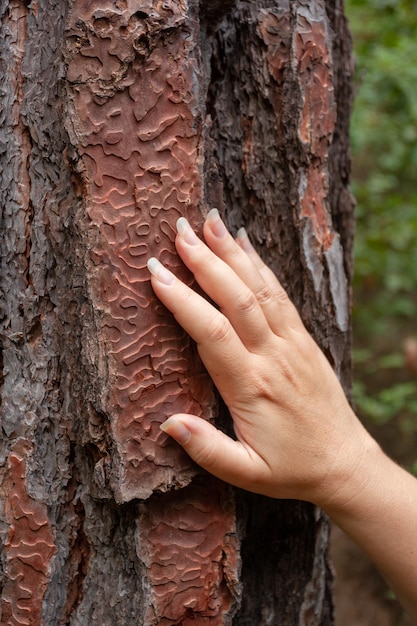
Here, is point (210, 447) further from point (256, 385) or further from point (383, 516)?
point (383, 516)

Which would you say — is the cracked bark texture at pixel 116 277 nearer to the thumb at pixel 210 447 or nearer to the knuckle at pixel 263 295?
the thumb at pixel 210 447

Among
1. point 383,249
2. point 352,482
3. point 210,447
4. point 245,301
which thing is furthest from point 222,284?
point 383,249

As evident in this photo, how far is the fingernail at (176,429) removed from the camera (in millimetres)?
1143

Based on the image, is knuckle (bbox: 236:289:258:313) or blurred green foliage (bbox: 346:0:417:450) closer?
knuckle (bbox: 236:289:258:313)

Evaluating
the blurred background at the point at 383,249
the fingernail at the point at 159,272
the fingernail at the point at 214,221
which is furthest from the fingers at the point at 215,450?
the blurred background at the point at 383,249

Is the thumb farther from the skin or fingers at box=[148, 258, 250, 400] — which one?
fingers at box=[148, 258, 250, 400]

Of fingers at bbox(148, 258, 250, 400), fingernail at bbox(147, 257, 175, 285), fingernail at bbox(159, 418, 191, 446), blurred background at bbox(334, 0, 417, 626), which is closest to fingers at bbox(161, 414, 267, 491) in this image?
fingernail at bbox(159, 418, 191, 446)

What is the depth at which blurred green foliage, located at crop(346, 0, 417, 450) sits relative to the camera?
2.38 m

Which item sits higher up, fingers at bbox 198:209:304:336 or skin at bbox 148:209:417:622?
fingers at bbox 198:209:304:336

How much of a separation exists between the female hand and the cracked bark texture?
4 cm

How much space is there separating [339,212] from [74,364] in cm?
80

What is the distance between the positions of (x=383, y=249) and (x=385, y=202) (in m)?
0.33

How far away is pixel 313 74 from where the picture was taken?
1.38 metres

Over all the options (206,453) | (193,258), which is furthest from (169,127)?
(206,453)
